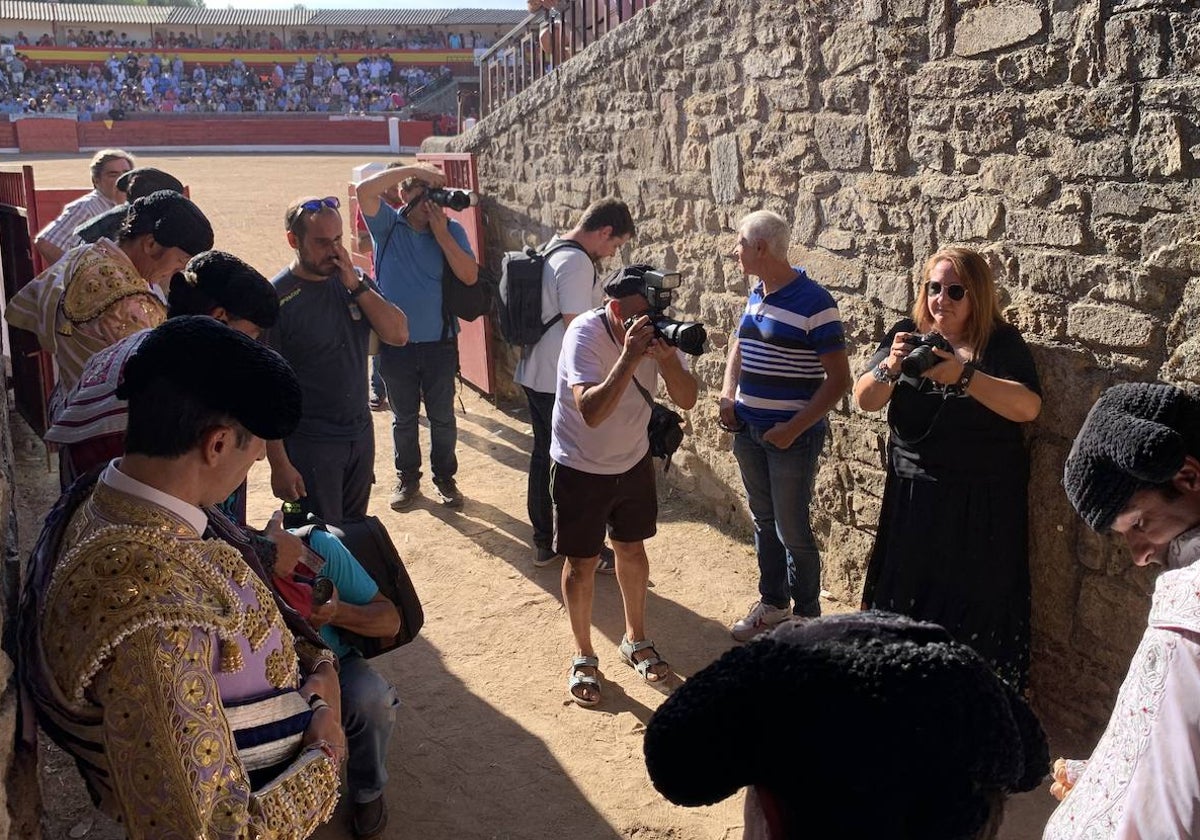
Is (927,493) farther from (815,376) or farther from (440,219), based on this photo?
(440,219)

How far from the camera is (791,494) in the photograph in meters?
4.64

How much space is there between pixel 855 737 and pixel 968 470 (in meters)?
3.02

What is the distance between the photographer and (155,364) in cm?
195

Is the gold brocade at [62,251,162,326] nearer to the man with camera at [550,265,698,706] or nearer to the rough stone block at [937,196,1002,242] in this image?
the man with camera at [550,265,698,706]

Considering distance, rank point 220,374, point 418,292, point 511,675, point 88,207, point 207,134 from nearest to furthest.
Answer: point 220,374 < point 511,675 < point 88,207 < point 418,292 < point 207,134

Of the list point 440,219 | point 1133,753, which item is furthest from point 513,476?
point 1133,753

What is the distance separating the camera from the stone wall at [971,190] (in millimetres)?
3463

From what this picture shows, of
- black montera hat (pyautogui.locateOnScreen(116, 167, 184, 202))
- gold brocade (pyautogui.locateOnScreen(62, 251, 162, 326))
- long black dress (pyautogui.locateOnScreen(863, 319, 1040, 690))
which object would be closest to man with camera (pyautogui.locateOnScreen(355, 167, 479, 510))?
black montera hat (pyautogui.locateOnScreen(116, 167, 184, 202))

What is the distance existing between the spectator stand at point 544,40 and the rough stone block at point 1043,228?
346cm

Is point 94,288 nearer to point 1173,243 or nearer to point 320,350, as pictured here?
point 320,350

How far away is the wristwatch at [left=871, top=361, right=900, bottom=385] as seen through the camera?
151 inches

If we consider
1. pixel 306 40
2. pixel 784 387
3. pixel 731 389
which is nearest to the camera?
pixel 784 387

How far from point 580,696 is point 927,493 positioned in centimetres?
172

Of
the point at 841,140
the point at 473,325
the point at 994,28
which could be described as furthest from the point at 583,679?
the point at 473,325
